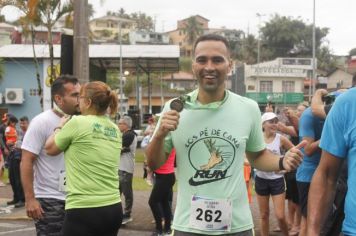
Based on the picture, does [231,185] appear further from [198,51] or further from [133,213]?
[133,213]

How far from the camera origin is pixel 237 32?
409ft

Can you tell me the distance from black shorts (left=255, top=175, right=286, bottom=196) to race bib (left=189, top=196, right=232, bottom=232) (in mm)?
4285

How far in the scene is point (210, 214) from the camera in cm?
314

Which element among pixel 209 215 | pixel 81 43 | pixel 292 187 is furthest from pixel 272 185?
pixel 209 215

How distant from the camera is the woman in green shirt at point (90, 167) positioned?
4.30 m

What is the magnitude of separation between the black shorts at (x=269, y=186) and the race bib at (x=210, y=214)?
14.1ft

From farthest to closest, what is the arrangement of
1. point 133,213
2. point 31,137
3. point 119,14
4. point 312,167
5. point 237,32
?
point 119,14, point 237,32, point 133,213, point 312,167, point 31,137

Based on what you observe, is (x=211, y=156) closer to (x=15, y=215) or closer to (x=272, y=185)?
(x=272, y=185)

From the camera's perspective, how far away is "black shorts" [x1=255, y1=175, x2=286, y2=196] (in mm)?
7352

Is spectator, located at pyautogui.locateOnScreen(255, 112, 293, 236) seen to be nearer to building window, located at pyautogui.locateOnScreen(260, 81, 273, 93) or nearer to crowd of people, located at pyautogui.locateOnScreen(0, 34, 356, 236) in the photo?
crowd of people, located at pyautogui.locateOnScreen(0, 34, 356, 236)

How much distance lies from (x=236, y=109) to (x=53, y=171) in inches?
89.5

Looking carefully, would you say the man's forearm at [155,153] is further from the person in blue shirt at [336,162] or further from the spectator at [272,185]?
the spectator at [272,185]

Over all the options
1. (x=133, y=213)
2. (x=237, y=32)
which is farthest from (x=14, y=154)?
(x=237, y=32)

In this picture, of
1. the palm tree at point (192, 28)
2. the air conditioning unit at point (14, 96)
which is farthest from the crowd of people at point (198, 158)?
the palm tree at point (192, 28)
